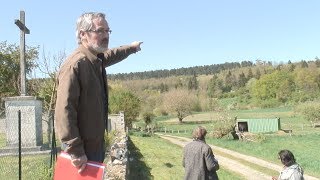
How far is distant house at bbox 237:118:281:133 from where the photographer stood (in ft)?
147

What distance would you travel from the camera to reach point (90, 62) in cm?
302

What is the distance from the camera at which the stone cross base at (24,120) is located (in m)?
12.6

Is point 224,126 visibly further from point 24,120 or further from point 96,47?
point 96,47

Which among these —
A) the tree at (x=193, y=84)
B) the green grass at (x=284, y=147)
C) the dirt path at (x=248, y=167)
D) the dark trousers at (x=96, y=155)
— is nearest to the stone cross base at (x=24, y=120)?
the dirt path at (x=248, y=167)

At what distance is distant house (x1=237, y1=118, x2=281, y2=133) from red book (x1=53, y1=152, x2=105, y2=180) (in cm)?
4209

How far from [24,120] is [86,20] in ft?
34.0

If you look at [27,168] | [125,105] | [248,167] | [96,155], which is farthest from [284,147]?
[96,155]

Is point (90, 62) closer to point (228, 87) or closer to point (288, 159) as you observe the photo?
point (288, 159)

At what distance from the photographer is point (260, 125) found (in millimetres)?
46875

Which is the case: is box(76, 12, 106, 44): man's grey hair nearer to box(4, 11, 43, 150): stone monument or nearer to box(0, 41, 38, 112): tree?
box(4, 11, 43, 150): stone monument

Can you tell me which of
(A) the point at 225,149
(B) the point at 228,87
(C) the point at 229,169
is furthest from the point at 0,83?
(B) the point at 228,87

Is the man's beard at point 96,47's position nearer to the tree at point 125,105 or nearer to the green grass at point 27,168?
the green grass at point 27,168

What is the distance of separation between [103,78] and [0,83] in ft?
129

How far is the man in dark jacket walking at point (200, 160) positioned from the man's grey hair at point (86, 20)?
15.4 feet
